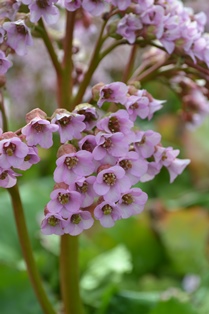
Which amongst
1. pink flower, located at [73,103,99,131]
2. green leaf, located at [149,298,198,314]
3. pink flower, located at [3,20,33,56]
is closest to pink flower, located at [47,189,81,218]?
pink flower, located at [73,103,99,131]

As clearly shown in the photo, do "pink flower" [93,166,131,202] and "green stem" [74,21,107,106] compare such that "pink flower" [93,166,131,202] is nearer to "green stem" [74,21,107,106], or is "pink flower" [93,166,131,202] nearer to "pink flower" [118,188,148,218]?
"pink flower" [118,188,148,218]

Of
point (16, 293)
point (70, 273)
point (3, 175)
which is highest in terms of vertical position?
point (3, 175)

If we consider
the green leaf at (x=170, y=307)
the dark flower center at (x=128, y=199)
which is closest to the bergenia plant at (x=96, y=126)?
the dark flower center at (x=128, y=199)

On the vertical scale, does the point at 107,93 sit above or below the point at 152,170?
above

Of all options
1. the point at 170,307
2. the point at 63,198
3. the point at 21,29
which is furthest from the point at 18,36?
the point at 170,307

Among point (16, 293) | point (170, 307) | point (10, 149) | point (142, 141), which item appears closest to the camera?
point (10, 149)

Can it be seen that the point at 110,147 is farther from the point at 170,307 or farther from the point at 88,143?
the point at 170,307

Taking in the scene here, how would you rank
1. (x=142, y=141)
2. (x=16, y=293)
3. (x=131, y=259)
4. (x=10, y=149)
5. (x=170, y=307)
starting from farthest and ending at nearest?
(x=131, y=259) → (x=16, y=293) → (x=170, y=307) → (x=142, y=141) → (x=10, y=149)
